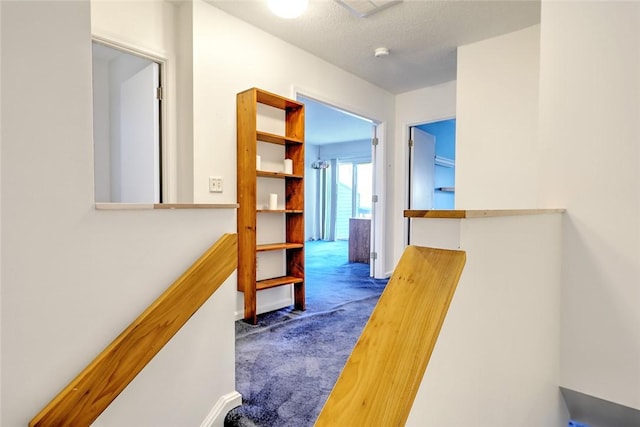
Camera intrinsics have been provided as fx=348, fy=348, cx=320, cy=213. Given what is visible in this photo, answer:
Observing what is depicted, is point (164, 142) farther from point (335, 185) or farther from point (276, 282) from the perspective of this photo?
point (335, 185)

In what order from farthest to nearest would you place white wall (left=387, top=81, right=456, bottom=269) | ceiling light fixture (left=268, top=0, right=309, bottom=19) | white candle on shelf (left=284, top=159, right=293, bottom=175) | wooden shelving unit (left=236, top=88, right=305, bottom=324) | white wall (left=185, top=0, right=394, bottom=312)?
1. white wall (left=387, top=81, right=456, bottom=269)
2. white candle on shelf (left=284, top=159, right=293, bottom=175)
3. wooden shelving unit (left=236, top=88, right=305, bottom=324)
4. white wall (left=185, top=0, right=394, bottom=312)
5. ceiling light fixture (left=268, top=0, right=309, bottom=19)

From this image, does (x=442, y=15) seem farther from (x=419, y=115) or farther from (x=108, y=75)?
(x=108, y=75)

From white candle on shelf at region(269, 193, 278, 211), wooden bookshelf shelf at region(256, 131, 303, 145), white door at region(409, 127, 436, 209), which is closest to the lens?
wooden bookshelf shelf at region(256, 131, 303, 145)

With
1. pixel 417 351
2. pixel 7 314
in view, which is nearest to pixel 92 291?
pixel 7 314

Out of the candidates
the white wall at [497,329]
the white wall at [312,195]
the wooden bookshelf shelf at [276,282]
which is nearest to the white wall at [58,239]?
the white wall at [497,329]

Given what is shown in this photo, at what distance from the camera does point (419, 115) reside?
4.17m

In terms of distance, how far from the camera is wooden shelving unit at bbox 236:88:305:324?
8.38 feet

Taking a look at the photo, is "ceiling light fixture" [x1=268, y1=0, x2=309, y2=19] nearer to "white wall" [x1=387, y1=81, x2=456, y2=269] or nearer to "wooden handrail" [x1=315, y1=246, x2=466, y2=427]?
"wooden handrail" [x1=315, y1=246, x2=466, y2=427]

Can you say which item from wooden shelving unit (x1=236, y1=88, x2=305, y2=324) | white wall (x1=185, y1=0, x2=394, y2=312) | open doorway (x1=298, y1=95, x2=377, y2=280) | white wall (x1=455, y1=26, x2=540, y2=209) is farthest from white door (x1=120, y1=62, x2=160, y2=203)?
A: open doorway (x1=298, y1=95, x2=377, y2=280)

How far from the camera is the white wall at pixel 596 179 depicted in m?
1.47

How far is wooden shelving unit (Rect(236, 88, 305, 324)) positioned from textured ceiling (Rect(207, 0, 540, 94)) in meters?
0.58

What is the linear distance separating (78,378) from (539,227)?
5.40 ft

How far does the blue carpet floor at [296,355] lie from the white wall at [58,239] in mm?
473

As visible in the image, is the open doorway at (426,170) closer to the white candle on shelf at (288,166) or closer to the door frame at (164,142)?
the white candle on shelf at (288,166)
